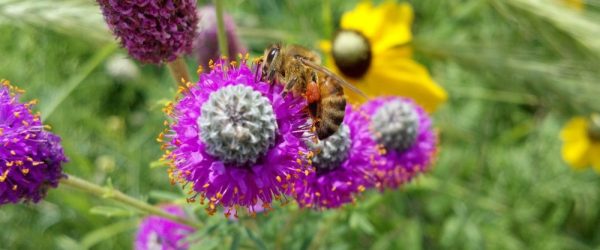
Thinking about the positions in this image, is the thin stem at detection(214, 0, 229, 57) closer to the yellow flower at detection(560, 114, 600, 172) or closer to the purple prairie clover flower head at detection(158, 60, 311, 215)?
the purple prairie clover flower head at detection(158, 60, 311, 215)

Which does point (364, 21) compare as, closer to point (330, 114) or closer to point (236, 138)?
point (330, 114)

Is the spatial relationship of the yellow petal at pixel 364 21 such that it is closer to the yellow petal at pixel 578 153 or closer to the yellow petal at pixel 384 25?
the yellow petal at pixel 384 25

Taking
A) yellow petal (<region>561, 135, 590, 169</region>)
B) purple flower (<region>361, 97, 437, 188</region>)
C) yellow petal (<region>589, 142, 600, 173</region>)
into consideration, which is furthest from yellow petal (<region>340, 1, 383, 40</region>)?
yellow petal (<region>589, 142, 600, 173</region>)

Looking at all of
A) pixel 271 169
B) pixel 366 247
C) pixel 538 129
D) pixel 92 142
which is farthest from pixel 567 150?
pixel 92 142

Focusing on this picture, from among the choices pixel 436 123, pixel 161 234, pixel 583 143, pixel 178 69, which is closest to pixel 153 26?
pixel 178 69

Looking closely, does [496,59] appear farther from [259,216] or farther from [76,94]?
[76,94]

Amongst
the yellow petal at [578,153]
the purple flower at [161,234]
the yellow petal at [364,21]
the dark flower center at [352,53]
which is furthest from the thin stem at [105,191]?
the yellow petal at [578,153]

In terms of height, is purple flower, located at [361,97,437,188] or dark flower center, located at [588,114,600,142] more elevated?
purple flower, located at [361,97,437,188]
